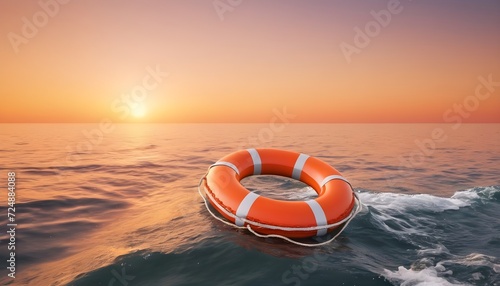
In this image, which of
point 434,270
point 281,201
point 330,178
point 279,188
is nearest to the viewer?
point 434,270

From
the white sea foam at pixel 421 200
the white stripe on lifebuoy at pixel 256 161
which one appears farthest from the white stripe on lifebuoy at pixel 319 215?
the white sea foam at pixel 421 200

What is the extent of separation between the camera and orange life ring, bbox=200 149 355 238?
3.67 metres

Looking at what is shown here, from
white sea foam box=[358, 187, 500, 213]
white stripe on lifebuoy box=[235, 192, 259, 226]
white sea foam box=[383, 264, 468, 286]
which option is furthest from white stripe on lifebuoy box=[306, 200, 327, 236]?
white sea foam box=[358, 187, 500, 213]

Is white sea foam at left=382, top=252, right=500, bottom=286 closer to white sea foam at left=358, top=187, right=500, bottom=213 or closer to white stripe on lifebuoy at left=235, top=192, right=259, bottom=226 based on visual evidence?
white stripe on lifebuoy at left=235, top=192, right=259, bottom=226

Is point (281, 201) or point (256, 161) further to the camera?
point (256, 161)

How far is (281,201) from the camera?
152 inches

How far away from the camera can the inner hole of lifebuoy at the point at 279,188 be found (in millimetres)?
6246

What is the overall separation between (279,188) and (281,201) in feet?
10.2

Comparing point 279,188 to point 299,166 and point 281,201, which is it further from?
point 281,201

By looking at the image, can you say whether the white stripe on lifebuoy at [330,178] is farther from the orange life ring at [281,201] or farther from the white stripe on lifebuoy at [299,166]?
the white stripe on lifebuoy at [299,166]

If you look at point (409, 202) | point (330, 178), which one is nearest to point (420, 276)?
point (330, 178)

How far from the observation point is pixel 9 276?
3.01 meters

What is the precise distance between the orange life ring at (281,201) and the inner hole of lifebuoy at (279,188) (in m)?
1.22

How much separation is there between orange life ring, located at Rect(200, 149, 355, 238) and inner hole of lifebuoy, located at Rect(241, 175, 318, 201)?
1218 mm
